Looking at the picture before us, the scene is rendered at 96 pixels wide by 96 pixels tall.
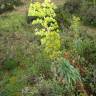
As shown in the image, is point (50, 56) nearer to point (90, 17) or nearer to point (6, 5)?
point (90, 17)

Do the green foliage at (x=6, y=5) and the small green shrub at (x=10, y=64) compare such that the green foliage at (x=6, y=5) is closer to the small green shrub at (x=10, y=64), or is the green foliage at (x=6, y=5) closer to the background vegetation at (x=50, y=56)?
the background vegetation at (x=50, y=56)

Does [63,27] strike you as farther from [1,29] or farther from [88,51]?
[88,51]

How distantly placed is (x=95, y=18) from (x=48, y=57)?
626 centimetres

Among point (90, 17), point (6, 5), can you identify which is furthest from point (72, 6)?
point (6, 5)

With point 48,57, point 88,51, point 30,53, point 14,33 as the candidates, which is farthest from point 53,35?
point 14,33

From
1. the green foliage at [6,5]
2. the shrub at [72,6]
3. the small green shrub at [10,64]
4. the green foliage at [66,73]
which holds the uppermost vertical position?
the green foliage at [66,73]

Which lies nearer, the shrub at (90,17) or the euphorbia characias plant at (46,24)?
the euphorbia characias plant at (46,24)

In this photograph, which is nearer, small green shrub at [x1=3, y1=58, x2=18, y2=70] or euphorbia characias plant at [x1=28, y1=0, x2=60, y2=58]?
euphorbia characias plant at [x1=28, y1=0, x2=60, y2=58]

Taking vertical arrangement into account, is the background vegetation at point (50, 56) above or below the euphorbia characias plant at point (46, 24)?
below

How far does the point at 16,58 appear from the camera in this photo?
14.2 m

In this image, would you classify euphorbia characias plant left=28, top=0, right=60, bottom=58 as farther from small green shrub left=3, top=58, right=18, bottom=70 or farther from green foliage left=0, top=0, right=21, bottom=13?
green foliage left=0, top=0, right=21, bottom=13

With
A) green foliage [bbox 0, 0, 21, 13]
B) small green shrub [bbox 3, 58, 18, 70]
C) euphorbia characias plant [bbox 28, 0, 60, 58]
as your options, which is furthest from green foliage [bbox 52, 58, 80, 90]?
green foliage [bbox 0, 0, 21, 13]

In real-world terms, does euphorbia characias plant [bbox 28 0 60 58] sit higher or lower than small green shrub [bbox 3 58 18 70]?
higher

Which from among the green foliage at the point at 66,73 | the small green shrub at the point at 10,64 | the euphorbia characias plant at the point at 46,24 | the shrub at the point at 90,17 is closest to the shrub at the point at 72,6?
the shrub at the point at 90,17
